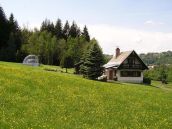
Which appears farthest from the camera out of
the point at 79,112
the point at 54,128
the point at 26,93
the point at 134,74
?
the point at 134,74

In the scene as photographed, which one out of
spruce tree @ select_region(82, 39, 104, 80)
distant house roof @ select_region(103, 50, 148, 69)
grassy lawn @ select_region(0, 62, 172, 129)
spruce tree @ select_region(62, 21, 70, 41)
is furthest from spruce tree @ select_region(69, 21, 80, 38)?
grassy lawn @ select_region(0, 62, 172, 129)

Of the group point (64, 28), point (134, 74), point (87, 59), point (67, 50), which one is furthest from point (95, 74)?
point (64, 28)

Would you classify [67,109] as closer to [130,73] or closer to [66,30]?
[130,73]

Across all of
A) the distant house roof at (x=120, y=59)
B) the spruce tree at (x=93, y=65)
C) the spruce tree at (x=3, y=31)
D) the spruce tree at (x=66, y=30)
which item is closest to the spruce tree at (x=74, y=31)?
the spruce tree at (x=66, y=30)

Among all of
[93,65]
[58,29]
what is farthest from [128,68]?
[58,29]

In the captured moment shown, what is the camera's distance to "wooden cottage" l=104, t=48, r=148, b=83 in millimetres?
90688

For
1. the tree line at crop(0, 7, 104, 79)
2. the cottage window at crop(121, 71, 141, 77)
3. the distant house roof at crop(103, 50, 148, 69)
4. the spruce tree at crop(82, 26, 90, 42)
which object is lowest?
the cottage window at crop(121, 71, 141, 77)

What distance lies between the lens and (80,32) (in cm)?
16575

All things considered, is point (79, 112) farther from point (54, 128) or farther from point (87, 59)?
point (87, 59)

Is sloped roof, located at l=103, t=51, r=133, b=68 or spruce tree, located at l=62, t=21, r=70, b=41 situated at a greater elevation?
spruce tree, located at l=62, t=21, r=70, b=41

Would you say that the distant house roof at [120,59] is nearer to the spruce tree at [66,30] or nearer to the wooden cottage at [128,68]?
the wooden cottage at [128,68]

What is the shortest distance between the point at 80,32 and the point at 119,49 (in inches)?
2720

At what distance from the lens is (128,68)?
9162 cm

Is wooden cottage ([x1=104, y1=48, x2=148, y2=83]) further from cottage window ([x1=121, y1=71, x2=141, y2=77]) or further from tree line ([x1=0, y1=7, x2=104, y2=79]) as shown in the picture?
tree line ([x1=0, y1=7, x2=104, y2=79])
